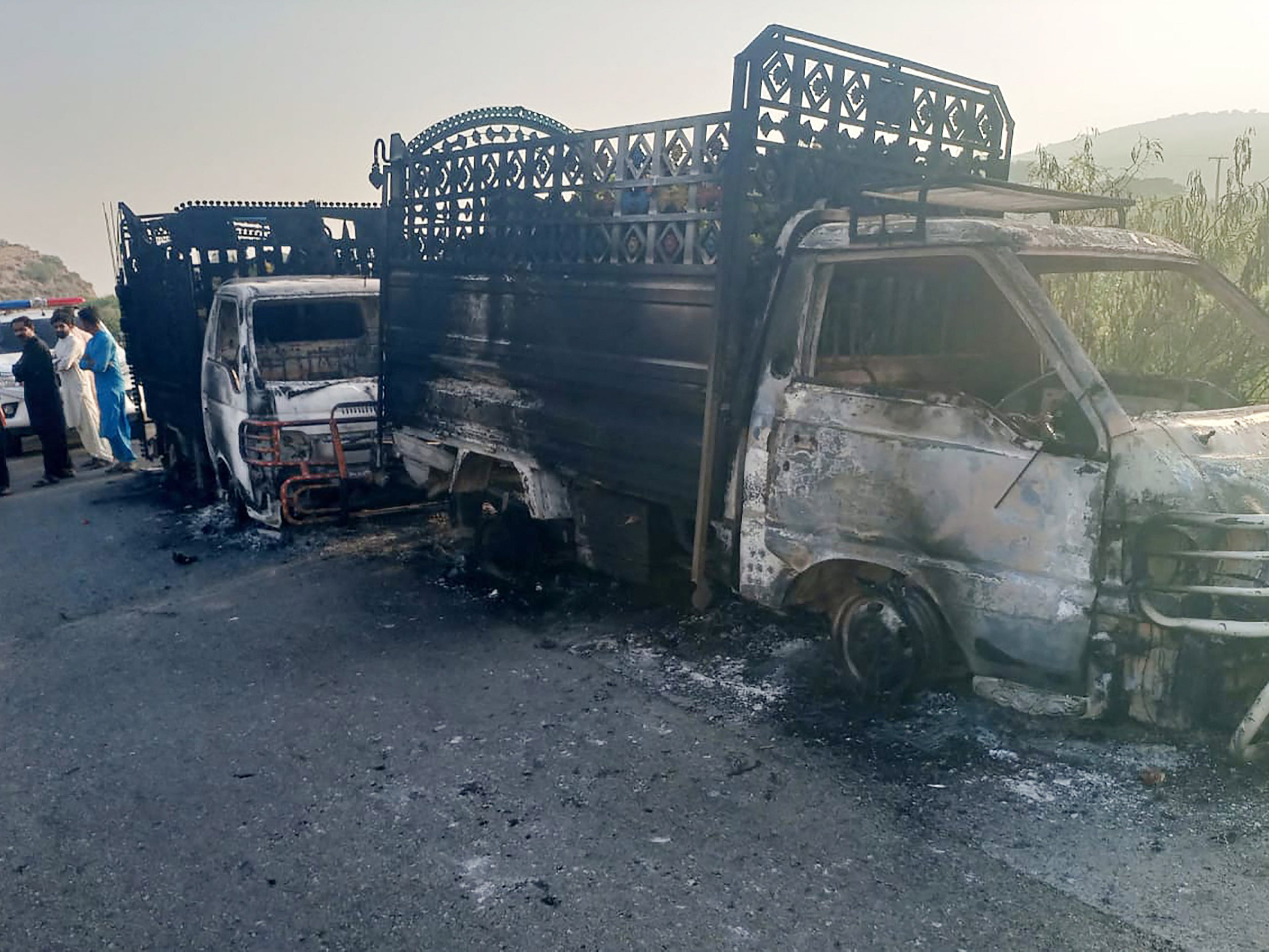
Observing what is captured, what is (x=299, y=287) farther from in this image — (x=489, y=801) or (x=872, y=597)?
(x=872, y=597)

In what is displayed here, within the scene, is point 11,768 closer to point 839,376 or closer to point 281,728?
point 281,728

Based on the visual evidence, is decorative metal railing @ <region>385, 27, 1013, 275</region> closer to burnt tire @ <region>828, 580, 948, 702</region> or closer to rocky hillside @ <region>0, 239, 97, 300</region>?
burnt tire @ <region>828, 580, 948, 702</region>

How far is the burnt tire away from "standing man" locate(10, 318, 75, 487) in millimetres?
8515

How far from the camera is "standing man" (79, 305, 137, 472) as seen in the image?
9.88m

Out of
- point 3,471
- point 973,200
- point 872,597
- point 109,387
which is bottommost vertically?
point 3,471

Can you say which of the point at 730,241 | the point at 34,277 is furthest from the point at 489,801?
the point at 34,277

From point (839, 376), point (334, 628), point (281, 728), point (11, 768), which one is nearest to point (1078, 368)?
point (839, 376)

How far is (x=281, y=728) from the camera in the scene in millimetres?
4074

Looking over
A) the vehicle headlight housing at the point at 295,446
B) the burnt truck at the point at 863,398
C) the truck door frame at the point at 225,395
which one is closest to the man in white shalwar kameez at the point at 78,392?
the truck door frame at the point at 225,395

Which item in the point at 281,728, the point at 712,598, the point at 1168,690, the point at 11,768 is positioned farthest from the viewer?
the point at 712,598

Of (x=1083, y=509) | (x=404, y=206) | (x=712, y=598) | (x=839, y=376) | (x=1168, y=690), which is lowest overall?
(x=712, y=598)

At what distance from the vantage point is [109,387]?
987cm

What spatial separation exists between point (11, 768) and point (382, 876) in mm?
1806

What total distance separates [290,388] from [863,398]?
4.46 meters
